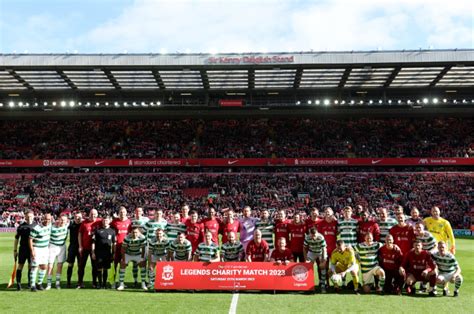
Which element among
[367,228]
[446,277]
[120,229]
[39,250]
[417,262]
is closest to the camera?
[446,277]

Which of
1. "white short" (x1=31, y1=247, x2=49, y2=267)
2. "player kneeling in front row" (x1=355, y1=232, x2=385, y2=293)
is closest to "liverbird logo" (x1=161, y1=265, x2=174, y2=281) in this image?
"white short" (x1=31, y1=247, x2=49, y2=267)

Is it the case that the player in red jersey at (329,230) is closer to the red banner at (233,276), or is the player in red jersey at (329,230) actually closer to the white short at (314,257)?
the white short at (314,257)

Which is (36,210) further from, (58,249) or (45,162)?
(58,249)

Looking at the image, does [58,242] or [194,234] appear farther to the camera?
[194,234]

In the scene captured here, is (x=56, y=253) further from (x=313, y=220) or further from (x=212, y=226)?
(x=313, y=220)

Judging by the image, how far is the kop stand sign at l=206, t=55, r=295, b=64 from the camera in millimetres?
33812

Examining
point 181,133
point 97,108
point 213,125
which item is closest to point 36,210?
point 97,108

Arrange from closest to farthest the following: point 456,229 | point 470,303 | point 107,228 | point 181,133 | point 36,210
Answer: point 470,303 → point 107,228 → point 456,229 → point 36,210 → point 181,133

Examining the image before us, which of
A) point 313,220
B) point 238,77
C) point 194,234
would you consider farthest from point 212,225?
point 238,77

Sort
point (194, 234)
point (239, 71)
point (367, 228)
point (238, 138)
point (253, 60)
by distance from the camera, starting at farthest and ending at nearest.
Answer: point (238, 138)
point (239, 71)
point (253, 60)
point (194, 234)
point (367, 228)

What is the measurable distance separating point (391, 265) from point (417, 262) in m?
0.60

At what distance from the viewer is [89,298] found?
952cm

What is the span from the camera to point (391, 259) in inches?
399

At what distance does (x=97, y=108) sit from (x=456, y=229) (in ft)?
107
